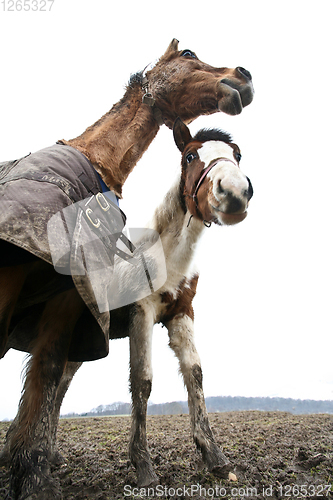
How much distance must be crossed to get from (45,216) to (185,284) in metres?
1.61

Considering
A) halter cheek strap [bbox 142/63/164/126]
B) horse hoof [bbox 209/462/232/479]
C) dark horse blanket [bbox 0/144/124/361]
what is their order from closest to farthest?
1. dark horse blanket [bbox 0/144/124/361]
2. horse hoof [bbox 209/462/232/479]
3. halter cheek strap [bbox 142/63/164/126]

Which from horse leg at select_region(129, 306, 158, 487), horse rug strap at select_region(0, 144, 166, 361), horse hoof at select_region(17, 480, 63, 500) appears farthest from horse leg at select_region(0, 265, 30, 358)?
horse leg at select_region(129, 306, 158, 487)

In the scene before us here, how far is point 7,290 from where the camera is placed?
1.62 meters

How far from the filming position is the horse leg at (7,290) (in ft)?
5.27

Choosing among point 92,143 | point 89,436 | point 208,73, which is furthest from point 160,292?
point 89,436

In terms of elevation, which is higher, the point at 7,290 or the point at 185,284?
the point at 185,284

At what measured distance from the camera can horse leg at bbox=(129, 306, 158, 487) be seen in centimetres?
217

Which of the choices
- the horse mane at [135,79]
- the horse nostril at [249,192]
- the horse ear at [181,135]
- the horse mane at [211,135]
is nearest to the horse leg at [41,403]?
the horse nostril at [249,192]

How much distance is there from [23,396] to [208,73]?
3.09 metres

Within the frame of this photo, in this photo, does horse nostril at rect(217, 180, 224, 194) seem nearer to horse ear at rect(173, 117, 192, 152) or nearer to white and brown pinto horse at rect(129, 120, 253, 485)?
white and brown pinto horse at rect(129, 120, 253, 485)

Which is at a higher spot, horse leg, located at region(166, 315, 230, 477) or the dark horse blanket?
the dark horse blanket

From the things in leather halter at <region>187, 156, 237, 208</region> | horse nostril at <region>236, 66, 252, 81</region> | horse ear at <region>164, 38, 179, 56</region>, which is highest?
horse ear at <region>164, 38, 179, 56</region>

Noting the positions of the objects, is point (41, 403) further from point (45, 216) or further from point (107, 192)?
point (107, 192)

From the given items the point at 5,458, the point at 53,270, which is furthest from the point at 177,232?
the point at 5,458
